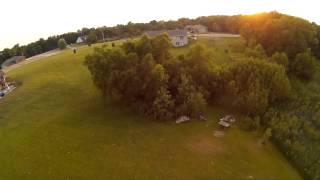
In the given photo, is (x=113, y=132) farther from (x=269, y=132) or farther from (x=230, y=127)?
(x=269, y=132)

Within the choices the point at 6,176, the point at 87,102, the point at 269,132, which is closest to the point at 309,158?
the point at 269,132

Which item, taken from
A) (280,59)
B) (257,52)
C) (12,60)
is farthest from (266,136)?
(12,60)

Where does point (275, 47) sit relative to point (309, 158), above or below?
above

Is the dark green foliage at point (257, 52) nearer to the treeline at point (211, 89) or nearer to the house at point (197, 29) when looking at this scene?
the treeline at point (211, 89)

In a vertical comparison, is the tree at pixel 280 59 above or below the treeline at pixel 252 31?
below

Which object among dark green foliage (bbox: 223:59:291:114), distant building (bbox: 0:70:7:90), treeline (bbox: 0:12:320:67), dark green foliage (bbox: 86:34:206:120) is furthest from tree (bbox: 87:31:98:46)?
dark green foliage (bbox: 223:59:291:114)

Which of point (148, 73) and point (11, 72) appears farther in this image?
point (11, 72)

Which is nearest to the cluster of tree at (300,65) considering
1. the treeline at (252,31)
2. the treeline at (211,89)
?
the treeline at (211,89)
